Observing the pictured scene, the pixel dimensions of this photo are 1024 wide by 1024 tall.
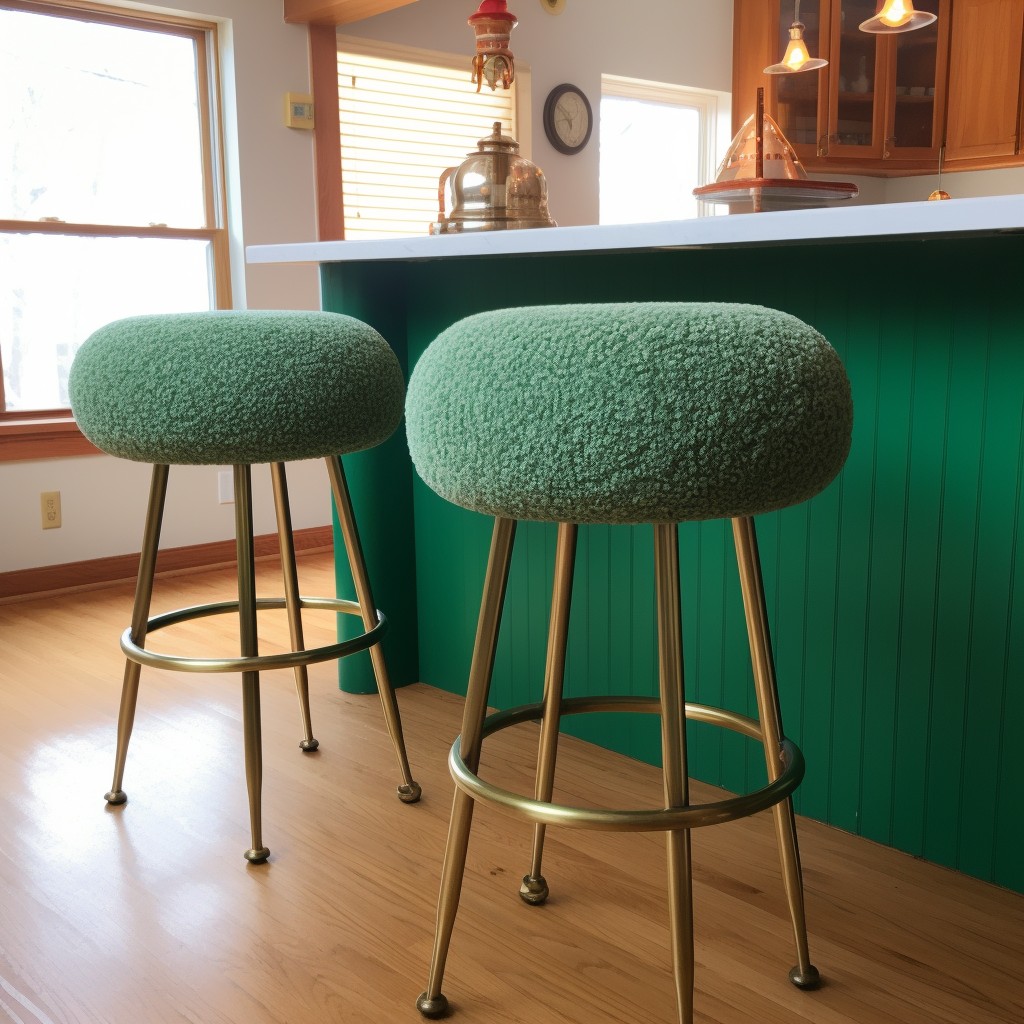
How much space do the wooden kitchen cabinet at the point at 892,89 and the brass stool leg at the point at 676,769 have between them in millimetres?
4664

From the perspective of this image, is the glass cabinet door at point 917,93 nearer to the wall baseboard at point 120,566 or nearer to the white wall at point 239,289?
the white wall at point 239,289

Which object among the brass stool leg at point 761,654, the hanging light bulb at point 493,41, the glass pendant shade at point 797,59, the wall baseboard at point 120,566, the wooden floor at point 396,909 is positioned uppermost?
the glass pendant shade at point 797,59

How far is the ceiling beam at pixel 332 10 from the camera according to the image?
370 centimetres

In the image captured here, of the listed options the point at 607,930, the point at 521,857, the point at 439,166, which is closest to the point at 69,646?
the point at 521,857

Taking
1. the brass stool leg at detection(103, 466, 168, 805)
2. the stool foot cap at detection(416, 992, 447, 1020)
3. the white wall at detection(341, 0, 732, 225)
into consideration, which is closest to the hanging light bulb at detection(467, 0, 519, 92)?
the brass stool leg at detection(103, 466, 168, 805)

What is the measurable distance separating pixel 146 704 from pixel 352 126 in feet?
8.92

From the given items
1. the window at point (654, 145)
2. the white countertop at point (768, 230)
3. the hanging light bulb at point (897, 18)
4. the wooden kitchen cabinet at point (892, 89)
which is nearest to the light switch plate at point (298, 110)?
the window at point (654, 145)

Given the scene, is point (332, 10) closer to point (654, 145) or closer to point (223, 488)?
point (223, 488)

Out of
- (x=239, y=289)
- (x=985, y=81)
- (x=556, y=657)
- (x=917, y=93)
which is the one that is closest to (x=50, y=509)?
(x=239, y=289)

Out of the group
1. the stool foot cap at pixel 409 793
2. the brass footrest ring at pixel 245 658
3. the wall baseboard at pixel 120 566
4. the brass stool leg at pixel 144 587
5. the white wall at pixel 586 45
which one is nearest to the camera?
the brass footrest ring at pixel 245 658

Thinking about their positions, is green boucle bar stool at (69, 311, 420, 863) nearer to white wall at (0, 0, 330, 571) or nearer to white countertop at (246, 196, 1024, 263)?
white countertop at (246, 196, 1024, 263)

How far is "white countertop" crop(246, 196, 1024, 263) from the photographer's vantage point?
3.49 feet

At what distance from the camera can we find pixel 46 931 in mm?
1453

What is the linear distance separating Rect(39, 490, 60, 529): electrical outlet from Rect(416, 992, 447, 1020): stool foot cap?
266 centimetres
